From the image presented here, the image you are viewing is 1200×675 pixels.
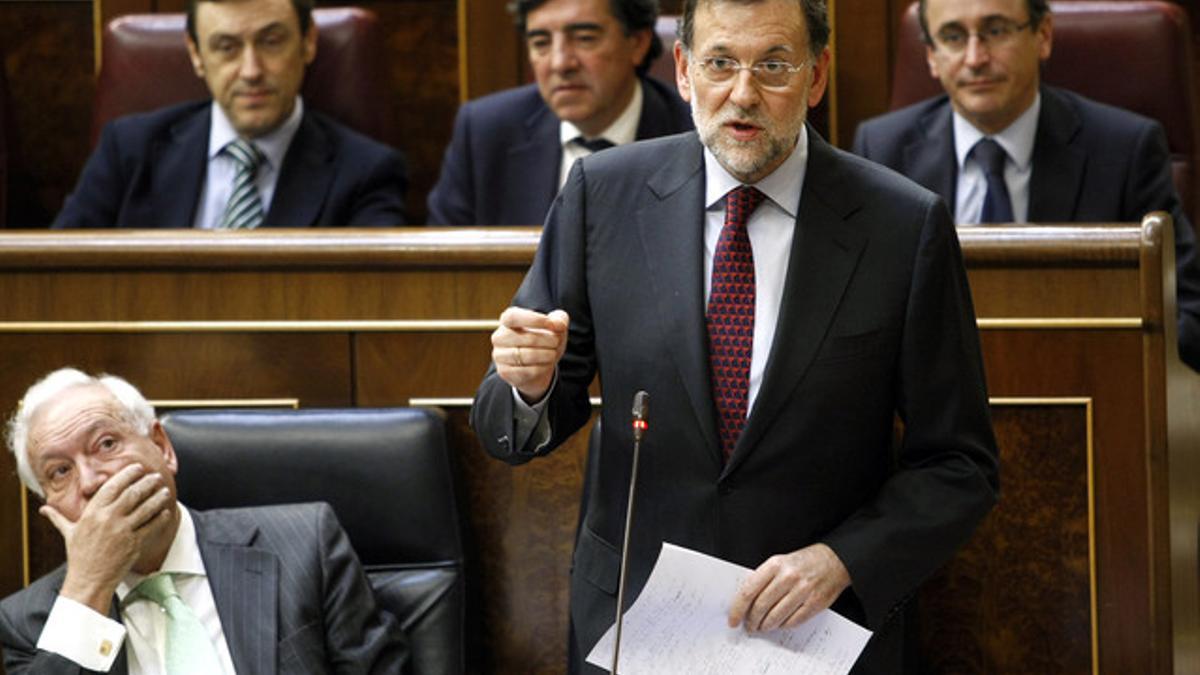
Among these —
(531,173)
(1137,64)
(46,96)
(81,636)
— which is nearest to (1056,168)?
(1137,64)

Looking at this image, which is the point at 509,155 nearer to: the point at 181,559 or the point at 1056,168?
the point at 1056,168

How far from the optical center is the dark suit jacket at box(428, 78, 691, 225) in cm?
257

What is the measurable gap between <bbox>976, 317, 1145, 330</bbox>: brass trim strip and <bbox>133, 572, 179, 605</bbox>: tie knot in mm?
824

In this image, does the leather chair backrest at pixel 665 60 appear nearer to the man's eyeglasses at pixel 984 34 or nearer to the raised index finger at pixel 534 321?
the man's eyeglasses at pixel 984 34

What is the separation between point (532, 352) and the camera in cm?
131

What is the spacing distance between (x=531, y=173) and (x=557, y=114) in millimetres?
90

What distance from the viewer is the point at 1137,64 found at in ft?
8.55

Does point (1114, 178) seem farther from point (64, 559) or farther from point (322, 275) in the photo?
point (64, 559)

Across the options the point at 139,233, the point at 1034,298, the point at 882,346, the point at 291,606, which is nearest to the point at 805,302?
the point at 882,346

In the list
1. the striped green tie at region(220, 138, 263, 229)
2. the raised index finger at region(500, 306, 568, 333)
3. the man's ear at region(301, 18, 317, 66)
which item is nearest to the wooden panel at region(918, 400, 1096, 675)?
the raised index finger at region(500, 306, 568, 333)

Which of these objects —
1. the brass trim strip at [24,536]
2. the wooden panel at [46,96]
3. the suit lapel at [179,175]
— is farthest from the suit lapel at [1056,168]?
the wooden panel at [46,96]

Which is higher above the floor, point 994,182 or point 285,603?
point 994,182

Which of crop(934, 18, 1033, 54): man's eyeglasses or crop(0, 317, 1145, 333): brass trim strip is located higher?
crop(934, 18, 1033, 54): man's eyeglasses

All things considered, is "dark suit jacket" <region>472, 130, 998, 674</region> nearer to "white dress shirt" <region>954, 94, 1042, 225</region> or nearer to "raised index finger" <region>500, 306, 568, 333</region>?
"raised index finger" <region>500, 306, 568, 333</region>
